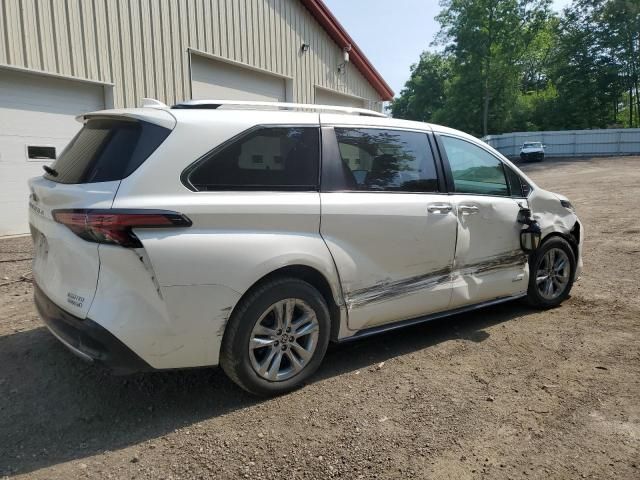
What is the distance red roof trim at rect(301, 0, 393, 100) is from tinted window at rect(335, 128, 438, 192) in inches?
427

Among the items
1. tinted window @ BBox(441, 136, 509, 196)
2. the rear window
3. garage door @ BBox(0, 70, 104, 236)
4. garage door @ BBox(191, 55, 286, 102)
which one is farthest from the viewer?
garage door @ BBox(191, 55, 286, 102)

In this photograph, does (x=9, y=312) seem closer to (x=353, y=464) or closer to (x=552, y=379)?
(x=353, y=464)

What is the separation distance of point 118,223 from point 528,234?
11.6ft

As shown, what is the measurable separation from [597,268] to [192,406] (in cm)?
571

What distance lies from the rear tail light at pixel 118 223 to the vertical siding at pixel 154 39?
22.0 feet

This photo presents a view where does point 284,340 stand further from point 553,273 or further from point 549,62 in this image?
point 549,62

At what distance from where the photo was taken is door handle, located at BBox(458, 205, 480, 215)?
419 cm

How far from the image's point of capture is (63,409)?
313 cm

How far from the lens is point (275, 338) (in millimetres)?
3209

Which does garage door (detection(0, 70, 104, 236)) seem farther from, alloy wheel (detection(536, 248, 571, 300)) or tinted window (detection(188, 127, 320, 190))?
alloy wheel (detection(536, 248, 571, 300))

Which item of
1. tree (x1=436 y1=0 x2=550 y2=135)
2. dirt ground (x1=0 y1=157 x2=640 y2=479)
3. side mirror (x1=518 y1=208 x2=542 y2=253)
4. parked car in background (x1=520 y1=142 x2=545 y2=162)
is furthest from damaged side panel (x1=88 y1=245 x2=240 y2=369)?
tree (x1=436 y1=0 x2=550 y2=135)

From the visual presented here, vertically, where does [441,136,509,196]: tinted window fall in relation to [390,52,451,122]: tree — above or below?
below

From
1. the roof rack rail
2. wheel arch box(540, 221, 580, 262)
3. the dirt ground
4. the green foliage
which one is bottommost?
the dirt ground

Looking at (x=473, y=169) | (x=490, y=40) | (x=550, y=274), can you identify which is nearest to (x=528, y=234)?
(x=550, y=274)
